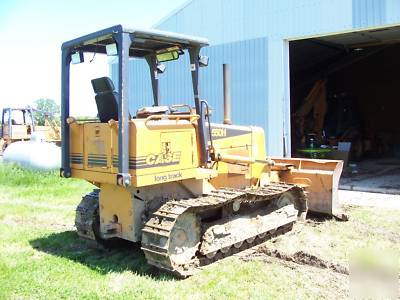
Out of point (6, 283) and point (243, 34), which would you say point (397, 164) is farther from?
point (6, 283)

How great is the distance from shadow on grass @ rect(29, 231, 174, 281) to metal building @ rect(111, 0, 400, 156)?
6.36 meters

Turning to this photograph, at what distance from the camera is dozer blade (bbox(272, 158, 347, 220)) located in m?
7.95

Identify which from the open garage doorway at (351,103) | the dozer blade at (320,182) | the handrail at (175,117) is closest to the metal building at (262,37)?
the open garage doorway at (351,103)

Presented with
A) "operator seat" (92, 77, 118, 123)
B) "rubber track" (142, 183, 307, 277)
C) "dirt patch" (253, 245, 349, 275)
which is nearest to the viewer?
"rubber track" (142, 183, 307, 277)

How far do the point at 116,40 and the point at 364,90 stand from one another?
18103mm

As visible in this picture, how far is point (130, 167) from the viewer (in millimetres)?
5238

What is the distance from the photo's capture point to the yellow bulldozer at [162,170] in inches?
206

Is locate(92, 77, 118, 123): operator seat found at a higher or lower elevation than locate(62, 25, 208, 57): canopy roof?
lower

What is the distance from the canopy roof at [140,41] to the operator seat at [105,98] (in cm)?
48

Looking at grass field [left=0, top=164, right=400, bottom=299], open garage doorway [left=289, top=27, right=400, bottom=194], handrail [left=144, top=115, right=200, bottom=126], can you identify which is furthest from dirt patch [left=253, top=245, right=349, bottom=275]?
open garage doorway [left=289, top=27, right=400, bottom=194]

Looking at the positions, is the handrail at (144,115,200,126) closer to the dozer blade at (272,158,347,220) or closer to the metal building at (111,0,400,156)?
the dozer blade at (272,158,347,220)

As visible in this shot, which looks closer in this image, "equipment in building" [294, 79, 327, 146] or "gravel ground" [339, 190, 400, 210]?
"gravel ground" [339, 190, 400, 210]

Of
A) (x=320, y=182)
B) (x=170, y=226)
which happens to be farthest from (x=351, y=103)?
(x=170, y=226)

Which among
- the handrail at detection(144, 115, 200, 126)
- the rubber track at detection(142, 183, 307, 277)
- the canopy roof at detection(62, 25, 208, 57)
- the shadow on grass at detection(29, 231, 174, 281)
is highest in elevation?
the canopy roof at detection(62, 25, 208, 57)
